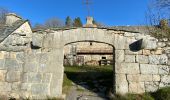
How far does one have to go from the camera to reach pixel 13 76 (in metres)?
9.19

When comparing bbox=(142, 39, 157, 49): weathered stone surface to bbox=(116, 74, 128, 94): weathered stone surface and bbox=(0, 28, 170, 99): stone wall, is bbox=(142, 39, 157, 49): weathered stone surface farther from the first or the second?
bbox=(116, 74, 128, 94): weathered stone surface

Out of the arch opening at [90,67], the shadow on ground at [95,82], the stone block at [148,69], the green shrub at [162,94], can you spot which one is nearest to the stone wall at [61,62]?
the stone block at [148,69]

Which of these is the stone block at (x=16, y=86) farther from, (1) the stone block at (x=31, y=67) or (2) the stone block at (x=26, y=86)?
(1) the stone block at (x=31, y=67)

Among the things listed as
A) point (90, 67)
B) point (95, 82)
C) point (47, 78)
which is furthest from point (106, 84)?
point (90, 67)

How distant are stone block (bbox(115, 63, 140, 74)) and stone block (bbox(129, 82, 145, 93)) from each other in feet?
1.29

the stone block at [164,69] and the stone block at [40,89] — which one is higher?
the stone block at [164,69]

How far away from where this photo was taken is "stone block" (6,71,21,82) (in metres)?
9.16

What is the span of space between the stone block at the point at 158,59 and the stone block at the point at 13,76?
455cm

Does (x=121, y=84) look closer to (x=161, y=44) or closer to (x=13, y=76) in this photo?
(x=161, y=44)

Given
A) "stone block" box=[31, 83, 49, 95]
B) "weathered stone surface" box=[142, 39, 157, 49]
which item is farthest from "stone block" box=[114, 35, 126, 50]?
"stone block" box=[31, 83, 49, 95]

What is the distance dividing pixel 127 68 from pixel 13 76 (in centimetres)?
389

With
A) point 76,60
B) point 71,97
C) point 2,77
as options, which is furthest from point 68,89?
point 76,60

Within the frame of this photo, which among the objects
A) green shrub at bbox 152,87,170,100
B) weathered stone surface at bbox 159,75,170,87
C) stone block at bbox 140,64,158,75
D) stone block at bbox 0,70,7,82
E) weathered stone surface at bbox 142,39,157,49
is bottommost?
green shrub at bbox 152,87,170,100

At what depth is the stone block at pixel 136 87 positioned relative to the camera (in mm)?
9039
